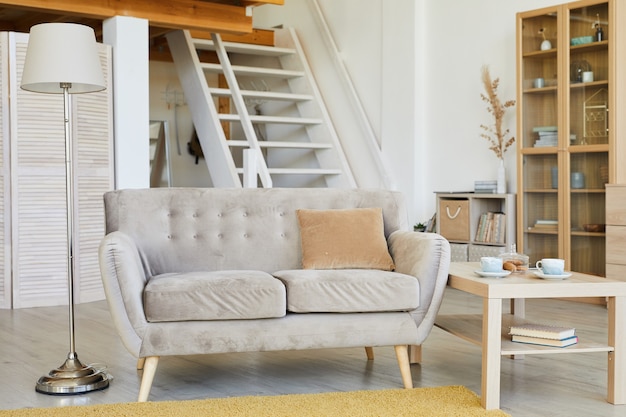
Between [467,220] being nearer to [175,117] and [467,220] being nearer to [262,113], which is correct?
[262,113]

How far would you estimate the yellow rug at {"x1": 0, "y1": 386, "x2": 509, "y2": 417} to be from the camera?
2.97m

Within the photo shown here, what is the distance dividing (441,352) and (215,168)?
149 inches

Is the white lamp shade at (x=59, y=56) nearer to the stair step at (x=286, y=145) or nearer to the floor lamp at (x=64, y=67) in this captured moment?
the floor lamp at (x=64, y=67)

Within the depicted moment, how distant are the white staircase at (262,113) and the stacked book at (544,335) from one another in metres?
3.49

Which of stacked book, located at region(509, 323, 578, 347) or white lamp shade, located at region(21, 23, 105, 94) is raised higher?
white lamp shade, located at region(21, 23, 105, 94)

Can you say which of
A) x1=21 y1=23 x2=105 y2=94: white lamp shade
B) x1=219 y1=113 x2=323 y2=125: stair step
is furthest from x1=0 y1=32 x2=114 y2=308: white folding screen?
x1=21 y1=23 x2=105 y2=94: white lamp shade

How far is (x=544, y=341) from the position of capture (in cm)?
323

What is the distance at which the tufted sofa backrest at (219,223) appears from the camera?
3762mm

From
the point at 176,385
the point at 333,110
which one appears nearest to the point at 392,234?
the point at 176,385

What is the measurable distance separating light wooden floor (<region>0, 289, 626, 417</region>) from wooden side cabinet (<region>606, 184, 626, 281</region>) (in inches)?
38.5

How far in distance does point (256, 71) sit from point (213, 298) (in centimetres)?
543

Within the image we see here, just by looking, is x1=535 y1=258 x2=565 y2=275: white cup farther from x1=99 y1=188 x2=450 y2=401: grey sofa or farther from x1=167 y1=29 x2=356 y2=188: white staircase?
x1=167 y1=29 x2=356 y2=188: white staircase

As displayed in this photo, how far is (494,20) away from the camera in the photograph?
687 centimetres

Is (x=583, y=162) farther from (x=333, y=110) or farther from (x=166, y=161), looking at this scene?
(x=166, y=161)
